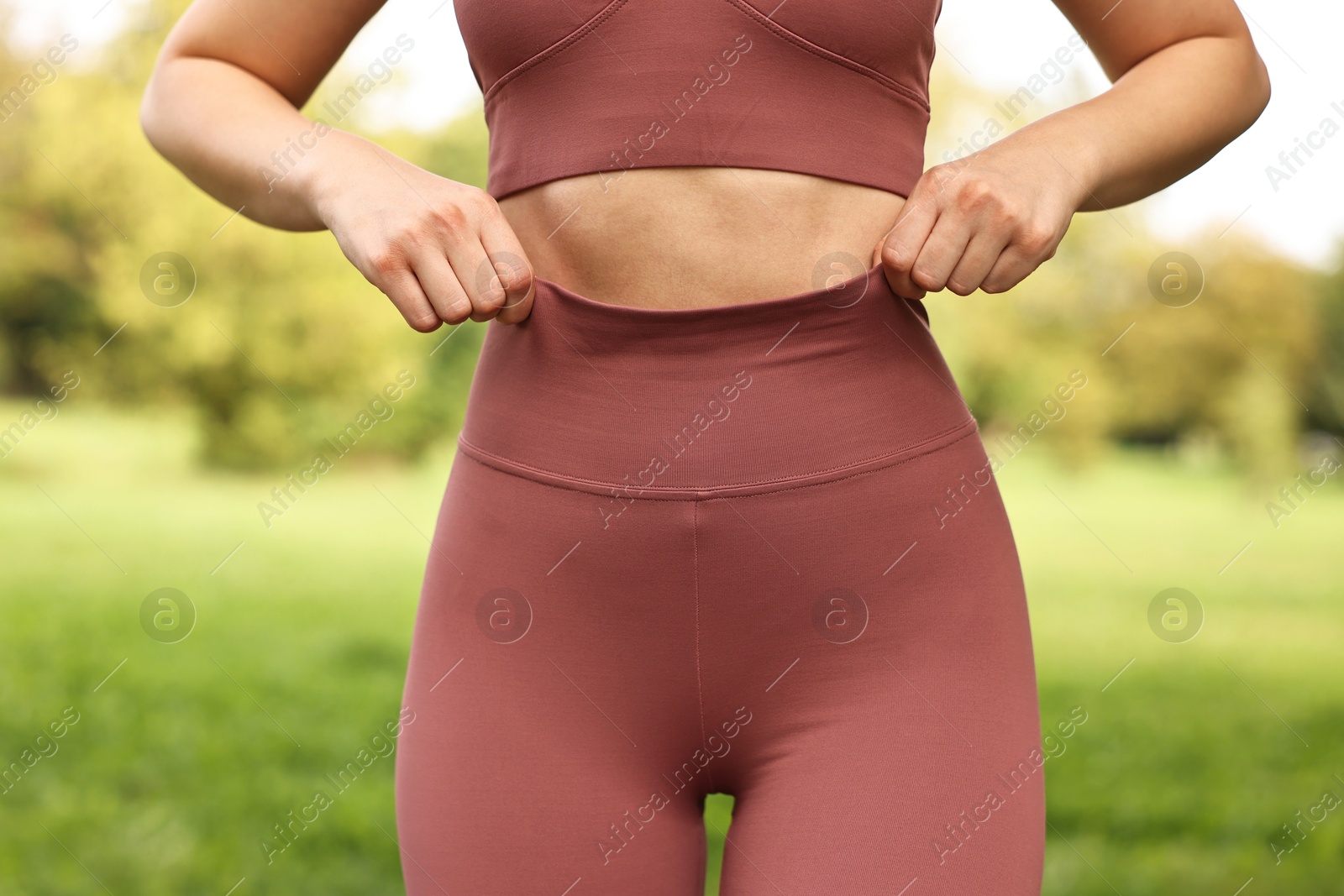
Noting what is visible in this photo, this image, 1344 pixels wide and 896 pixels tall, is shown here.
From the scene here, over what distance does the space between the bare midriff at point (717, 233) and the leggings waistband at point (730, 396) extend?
0.04 meters

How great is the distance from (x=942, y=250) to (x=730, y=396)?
0.67ft

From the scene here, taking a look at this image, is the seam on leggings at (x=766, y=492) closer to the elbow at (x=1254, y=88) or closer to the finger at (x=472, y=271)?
the finger at (x=472, y=271)

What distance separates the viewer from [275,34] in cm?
111

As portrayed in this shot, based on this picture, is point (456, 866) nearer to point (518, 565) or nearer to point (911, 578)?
point (518, 565)

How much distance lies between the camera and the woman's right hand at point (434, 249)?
880 millimetres

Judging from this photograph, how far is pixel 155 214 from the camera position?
1212 centimetres

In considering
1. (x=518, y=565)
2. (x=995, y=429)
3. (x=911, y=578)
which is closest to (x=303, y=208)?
(x=518, y=565)

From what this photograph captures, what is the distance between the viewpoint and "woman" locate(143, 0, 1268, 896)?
90cm

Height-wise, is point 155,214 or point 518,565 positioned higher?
point 518,565

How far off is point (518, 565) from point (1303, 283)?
15111 mm

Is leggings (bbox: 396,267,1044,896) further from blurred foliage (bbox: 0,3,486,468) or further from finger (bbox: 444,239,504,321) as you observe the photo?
blurred foliage (bbox: 0,3,486,468)

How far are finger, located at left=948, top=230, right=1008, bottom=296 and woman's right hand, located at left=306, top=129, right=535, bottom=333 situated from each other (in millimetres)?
348

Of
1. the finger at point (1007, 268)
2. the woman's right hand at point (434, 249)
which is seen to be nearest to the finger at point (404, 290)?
the woman's right hand at point (434, 249)

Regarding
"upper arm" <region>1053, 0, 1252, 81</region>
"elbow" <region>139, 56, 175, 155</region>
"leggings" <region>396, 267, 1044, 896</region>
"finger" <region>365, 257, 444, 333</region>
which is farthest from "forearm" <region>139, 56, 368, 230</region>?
"upper arm" <region>1053, 0, 1252, 81</region>
